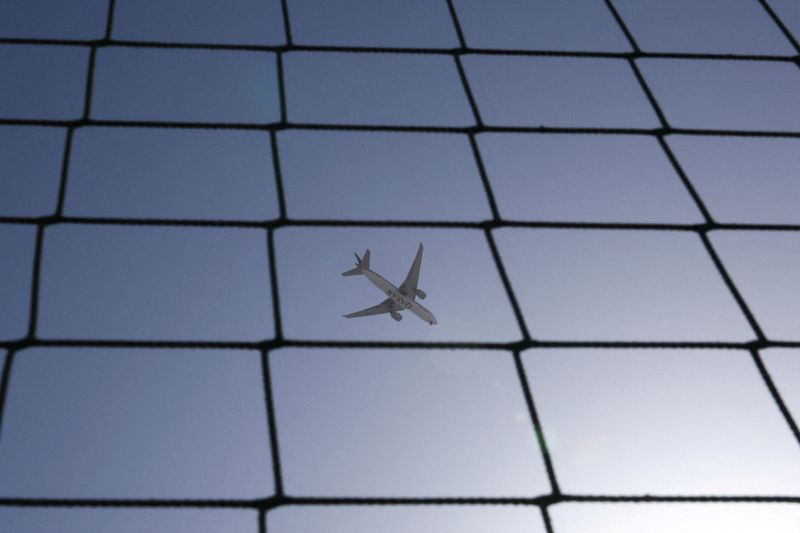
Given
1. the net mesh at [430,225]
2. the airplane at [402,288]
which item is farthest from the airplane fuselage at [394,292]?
the net mesh at [430,225]

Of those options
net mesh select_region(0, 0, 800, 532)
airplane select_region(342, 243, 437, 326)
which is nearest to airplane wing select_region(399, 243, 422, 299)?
airplane select_region(342, 243, 437, 326)

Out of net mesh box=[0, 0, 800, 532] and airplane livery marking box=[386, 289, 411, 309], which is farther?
airplane livery marking box=[386, 289, 411, 309]

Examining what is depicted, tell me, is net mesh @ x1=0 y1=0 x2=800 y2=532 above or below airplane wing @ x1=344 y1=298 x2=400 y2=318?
below

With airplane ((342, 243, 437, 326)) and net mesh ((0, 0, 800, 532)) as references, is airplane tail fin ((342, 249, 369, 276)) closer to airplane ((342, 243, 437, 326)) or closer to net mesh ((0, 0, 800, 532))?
airplane ((342, 243, 437, 326))

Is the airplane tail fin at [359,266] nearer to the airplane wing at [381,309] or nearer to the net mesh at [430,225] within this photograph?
the airplane wing at [381,309]

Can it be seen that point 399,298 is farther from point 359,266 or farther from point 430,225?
point 430,225

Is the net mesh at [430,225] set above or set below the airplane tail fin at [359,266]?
below

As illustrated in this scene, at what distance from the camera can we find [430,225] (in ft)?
18.3

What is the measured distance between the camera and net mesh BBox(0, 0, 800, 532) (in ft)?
14.8

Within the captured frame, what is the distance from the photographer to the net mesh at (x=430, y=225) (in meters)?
4.52

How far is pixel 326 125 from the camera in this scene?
5922 millimetres

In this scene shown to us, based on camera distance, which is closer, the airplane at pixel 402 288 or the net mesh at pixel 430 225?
the net mesh at pixel 430 225

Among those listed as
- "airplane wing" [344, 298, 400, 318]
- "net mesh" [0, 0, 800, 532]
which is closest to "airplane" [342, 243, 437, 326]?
"airplane wing" [344, 298, 400, 318]

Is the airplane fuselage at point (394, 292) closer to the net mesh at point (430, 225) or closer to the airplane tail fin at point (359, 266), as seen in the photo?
the airplane tail fin at point (359, 266)
